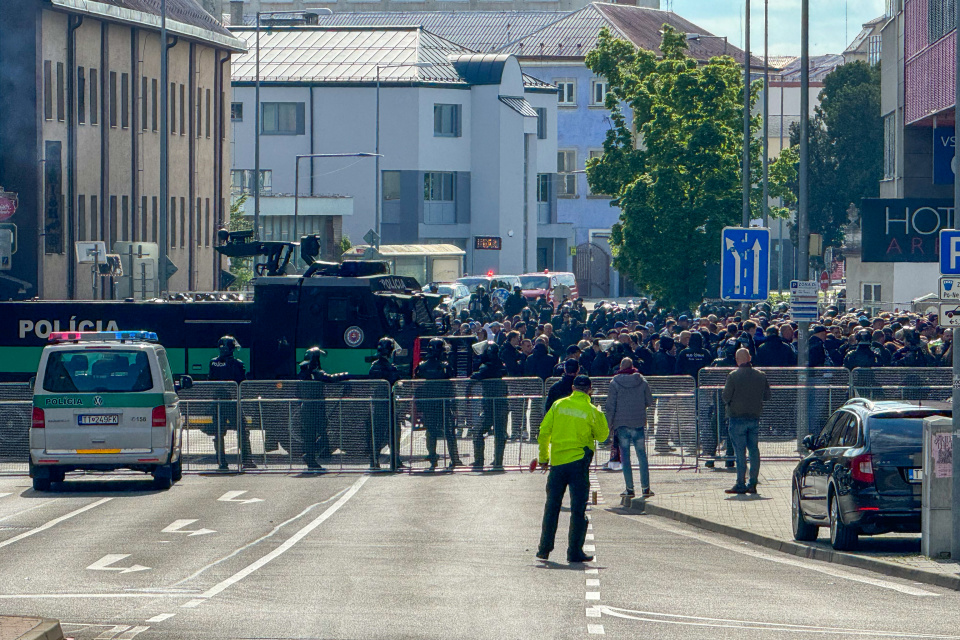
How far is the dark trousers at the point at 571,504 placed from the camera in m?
15.0

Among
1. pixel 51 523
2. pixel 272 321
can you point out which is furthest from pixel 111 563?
pixel 272 321

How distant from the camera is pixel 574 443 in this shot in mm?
15266

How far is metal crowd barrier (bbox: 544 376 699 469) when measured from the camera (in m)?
24.4

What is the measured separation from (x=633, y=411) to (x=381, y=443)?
4.94m

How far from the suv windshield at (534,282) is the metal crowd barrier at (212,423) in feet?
132

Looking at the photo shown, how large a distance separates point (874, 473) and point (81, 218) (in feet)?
124

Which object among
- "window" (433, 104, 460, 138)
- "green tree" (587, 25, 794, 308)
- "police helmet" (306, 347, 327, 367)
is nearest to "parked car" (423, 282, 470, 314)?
"green tree" (587, 25, 794, 308)

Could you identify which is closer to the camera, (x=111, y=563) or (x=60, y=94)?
(x=111, y=563)

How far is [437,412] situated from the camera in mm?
24156

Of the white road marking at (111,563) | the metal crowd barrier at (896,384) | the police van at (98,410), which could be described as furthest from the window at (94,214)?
the white road marking at (111,563)

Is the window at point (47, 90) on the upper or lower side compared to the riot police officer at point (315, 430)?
upper

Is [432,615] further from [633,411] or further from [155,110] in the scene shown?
[155,110]

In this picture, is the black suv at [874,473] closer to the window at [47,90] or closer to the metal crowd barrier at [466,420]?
the metal crowd barrier at [466,420]

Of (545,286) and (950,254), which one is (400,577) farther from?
(545,286)
